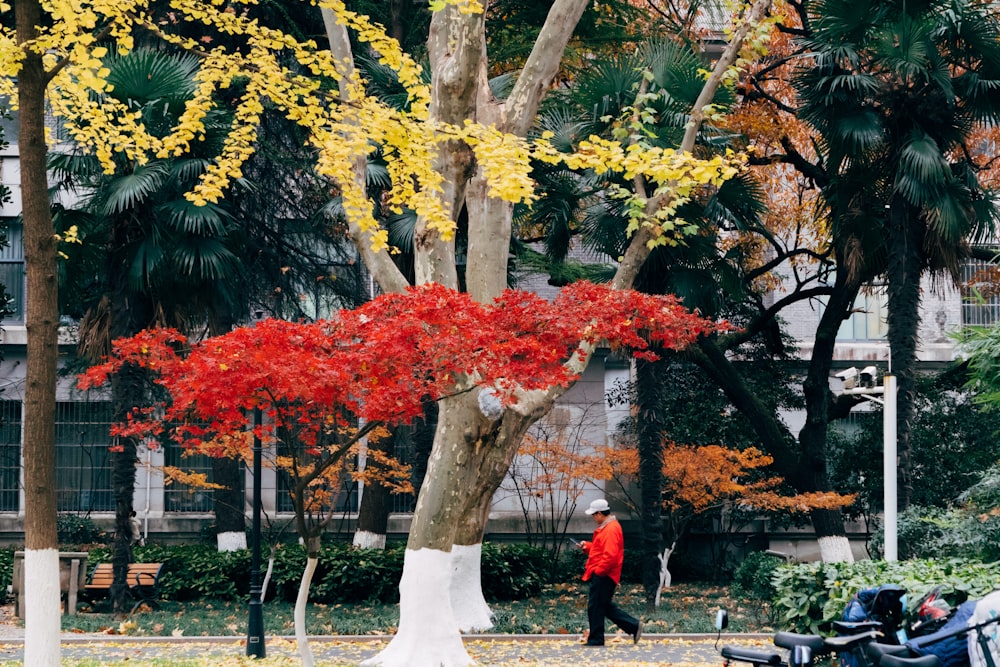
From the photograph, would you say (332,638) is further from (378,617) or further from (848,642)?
(848,642)

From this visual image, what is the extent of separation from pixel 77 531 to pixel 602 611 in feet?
49.1

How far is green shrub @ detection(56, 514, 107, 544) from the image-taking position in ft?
84.0

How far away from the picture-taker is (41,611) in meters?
11.0

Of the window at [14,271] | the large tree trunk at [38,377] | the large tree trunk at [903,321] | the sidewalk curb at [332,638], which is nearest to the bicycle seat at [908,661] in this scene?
the large tree trunk at [38,377]

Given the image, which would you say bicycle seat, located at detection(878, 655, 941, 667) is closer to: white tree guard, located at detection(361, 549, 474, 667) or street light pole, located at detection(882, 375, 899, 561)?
white tree guard, located at detection(361, 549, 474, 667)

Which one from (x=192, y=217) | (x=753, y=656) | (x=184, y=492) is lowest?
(x=753, y=656)

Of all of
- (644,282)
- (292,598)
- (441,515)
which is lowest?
(292,598)

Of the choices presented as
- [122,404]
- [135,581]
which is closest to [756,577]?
[135,581]

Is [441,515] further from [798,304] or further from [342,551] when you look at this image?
[798,304]

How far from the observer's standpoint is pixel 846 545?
2230 cm

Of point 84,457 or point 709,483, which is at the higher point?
point 84,457

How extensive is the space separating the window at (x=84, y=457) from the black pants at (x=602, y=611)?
51.4ft

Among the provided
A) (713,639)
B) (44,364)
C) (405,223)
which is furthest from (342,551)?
(44,364)

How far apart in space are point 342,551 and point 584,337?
30.1 ft
